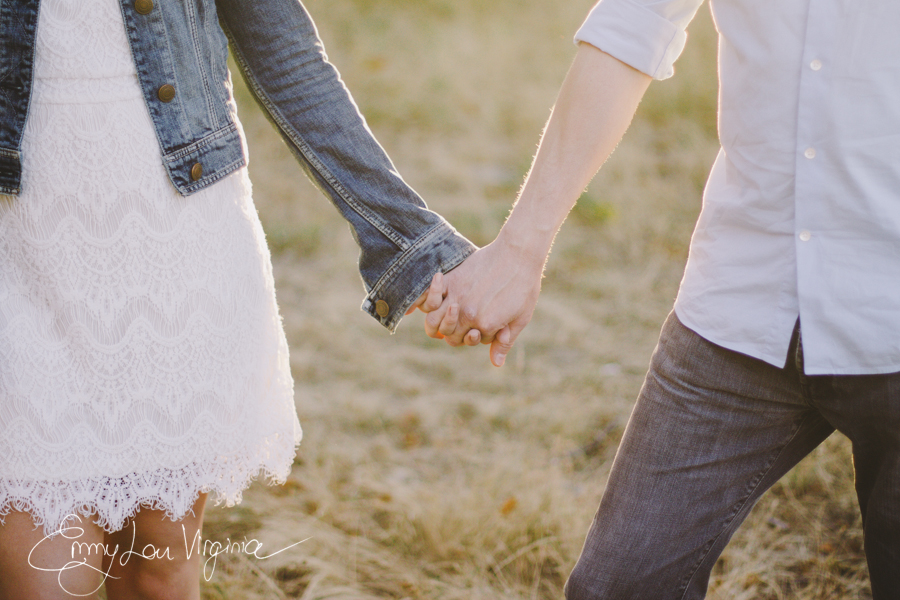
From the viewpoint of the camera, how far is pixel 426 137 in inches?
243

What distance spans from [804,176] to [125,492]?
1157 mm

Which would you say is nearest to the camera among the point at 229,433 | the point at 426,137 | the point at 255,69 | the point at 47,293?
the point at 47,293

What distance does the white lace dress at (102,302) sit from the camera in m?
1.15

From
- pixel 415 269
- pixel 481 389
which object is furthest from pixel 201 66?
pixel 481 389

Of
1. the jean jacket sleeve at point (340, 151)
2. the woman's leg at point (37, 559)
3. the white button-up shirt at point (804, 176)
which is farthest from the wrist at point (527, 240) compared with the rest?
the woman's leg at point (37, 559)

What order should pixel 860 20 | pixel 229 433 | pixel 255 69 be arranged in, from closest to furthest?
1. pixel 860 20
2. pixel 229 433
3. pixel 255 69

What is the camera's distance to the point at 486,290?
5.32 feet

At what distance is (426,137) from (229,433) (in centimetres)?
513

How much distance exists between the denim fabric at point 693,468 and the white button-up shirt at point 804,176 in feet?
0.27

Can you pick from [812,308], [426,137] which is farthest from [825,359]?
[426,137]

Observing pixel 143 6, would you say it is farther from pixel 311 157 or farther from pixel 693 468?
pixel 693 468

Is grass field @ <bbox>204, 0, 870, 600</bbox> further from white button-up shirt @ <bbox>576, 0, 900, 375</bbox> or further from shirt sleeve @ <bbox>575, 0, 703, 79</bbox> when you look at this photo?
shirt sleeve @ <bbox>575, 0, 703, 79</bbox>

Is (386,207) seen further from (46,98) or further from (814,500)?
(814,500)

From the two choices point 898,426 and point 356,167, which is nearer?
point 898,426
